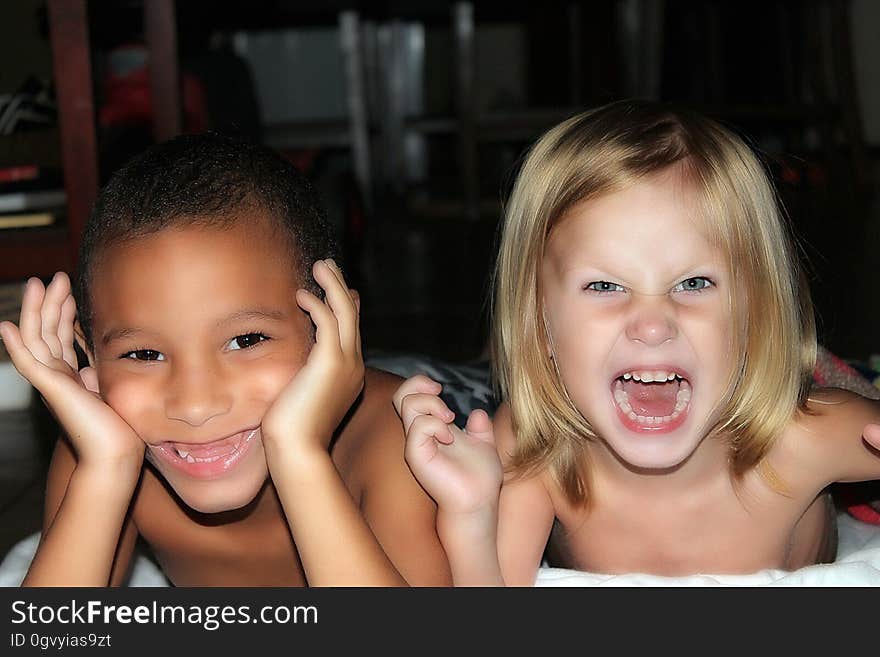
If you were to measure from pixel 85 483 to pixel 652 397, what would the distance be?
516mm

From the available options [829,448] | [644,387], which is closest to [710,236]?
[644,387]

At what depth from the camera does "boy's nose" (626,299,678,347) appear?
1061 millimetres

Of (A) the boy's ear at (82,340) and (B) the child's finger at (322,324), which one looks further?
(A) the boy's ear at (82,340)

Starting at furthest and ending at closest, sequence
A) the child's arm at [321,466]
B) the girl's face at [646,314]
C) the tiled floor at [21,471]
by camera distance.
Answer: the tiled floor at [21,471], the girl's face at [646,314], the child's arm at [321,466]

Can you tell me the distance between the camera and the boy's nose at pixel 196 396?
39.0 inches

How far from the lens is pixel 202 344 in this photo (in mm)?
992

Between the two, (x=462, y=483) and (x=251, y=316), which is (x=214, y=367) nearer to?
(x=251, y=316)

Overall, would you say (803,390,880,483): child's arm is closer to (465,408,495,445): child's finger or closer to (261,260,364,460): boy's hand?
(465,408,495,445): child's finger

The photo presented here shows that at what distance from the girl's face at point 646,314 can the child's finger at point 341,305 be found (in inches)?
8.1

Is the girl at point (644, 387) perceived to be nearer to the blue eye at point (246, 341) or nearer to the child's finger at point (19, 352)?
the blue eye at point (246, 341)

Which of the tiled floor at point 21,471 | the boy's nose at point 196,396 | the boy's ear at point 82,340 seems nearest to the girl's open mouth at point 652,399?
the boy's nose at point 196,396

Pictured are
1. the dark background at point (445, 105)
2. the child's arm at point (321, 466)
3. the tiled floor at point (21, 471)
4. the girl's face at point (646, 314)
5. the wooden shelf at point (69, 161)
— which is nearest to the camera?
the child's arm at point (321, 466)
